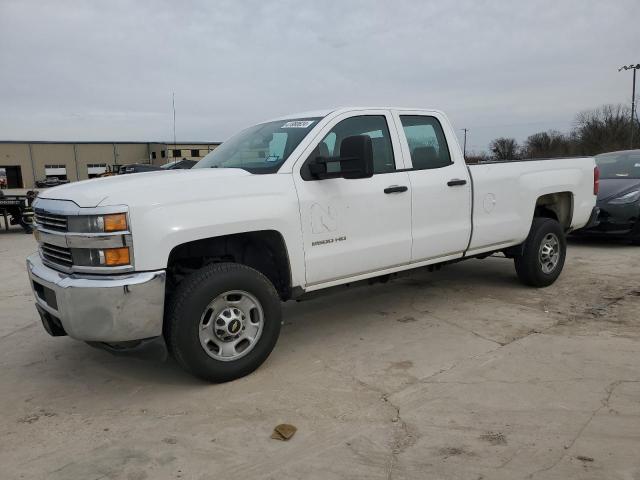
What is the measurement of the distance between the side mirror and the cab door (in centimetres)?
9

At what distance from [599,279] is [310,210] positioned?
4396 mm

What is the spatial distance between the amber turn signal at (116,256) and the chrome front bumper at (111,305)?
3.6 inches

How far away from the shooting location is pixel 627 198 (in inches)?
340

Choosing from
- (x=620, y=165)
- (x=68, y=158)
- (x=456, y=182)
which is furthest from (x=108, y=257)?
(x=68, y=158)

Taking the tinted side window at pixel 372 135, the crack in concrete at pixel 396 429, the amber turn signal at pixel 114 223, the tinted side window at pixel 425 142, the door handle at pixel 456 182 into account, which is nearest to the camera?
the crack in concrete at pixel 396 429

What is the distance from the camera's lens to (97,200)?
128 inches

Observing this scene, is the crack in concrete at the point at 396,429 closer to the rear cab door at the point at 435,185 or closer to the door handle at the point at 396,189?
the rear cab door at the point at 435,185

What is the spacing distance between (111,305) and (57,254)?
2.35 ft

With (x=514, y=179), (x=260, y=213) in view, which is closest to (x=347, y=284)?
(x=260, y=213)

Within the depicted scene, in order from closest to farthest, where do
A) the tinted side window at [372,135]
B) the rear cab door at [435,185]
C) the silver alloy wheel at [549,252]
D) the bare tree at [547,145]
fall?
the tinted side window at [372,135]
the rear cab door at [435,185]
the silver alloy wheel at [549,252]
the bare tree at [547,145]

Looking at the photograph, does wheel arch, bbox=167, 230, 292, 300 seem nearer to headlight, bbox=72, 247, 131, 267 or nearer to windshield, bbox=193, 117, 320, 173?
headlight, bbox=72, 247, 131, 267

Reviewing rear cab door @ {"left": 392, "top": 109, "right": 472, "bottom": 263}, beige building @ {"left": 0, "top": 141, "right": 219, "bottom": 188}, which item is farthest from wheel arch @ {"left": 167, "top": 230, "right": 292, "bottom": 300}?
beige building @ {"left": 0, "top": 141, "right": 219, "bottom": 188}

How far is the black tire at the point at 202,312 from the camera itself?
11.3 ft

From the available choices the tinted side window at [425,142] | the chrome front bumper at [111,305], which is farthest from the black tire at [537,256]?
the chrome front bumper at [111,305]
